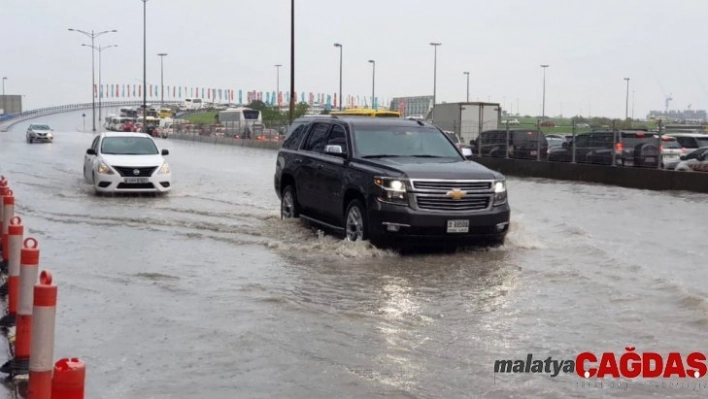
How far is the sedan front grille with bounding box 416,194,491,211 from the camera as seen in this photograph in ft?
35.4

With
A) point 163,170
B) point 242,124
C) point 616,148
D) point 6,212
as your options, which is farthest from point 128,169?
point 242,124

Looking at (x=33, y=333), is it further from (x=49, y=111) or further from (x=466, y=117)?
(x=49, y=111)

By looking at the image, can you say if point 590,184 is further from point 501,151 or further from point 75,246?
point 75,246

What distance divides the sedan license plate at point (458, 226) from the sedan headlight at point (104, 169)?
32.6 feet

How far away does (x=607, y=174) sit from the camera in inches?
1046

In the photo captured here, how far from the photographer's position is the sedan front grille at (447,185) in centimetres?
1079

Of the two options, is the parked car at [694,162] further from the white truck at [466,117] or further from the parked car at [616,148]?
the white truck at [466,117]

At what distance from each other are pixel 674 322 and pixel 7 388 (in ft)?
17.9

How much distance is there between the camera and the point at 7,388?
5508 millimetres

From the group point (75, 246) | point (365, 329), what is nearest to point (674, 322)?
point (365, 329)

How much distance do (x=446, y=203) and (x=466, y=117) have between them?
1353 inches

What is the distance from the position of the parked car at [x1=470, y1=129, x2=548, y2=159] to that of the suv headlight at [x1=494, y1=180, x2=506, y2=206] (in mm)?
20178

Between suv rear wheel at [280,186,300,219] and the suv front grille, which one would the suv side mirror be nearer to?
the suv front grille

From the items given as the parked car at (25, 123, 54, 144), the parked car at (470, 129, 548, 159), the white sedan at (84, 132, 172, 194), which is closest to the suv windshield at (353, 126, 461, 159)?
the white sedan at (84, 132, 172, 194)
